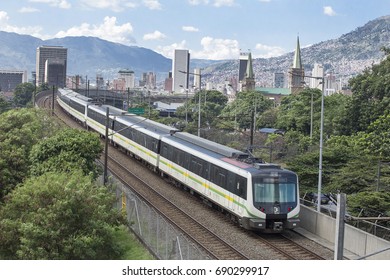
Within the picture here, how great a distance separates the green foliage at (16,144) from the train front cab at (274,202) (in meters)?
10.7

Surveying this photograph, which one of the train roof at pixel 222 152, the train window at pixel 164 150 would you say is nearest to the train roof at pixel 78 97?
the train window at pixel 164 150

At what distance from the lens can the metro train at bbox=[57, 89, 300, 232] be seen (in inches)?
915

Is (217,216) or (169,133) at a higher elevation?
(169,133)

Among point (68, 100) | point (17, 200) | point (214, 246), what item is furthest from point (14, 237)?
point (68, 100)

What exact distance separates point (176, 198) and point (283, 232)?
305 inches

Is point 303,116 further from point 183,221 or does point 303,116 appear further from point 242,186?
point 242,186

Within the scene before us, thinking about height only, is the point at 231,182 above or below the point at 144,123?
below

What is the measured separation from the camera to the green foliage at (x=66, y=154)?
91.4ft

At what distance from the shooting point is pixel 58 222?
67.2ft

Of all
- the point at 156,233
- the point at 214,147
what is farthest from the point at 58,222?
the point at 214,147

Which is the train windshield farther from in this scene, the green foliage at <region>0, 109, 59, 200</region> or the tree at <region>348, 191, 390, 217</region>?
the green foliage at <region>0, 109, 59, 200</region>

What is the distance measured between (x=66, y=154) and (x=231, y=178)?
7642 mm
